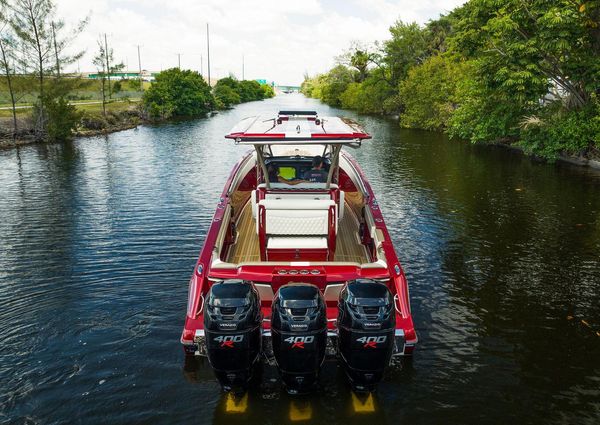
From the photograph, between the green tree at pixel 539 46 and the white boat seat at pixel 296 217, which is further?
the green tree at pixel 539 46

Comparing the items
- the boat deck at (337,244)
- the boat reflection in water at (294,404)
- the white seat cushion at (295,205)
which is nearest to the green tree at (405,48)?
the boat deck at (337,244)

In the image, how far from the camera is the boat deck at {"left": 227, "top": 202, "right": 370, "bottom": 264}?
943 centimetres

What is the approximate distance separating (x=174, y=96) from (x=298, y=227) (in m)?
58.0

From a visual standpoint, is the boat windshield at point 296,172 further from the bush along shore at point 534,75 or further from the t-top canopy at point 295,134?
the bush along shore at point 534,75

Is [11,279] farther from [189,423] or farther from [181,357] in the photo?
[189,423]

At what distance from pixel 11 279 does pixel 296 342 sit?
775 centimetres

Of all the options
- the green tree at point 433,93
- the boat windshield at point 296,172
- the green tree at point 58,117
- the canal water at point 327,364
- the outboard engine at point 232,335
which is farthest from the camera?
the green tree at point 433,93

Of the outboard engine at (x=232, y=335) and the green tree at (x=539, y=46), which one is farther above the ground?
the green tree at (x=539, y=46)

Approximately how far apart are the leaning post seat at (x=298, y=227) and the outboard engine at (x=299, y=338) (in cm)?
254

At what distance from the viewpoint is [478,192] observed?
18.1 meters

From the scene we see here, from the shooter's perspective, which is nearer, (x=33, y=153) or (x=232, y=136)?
(x=232, y=136)

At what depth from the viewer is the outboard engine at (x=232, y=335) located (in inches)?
213

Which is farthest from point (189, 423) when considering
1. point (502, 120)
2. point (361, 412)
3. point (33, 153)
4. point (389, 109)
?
point (389, 109)

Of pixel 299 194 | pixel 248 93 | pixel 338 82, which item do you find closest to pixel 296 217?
pixel 299 194
